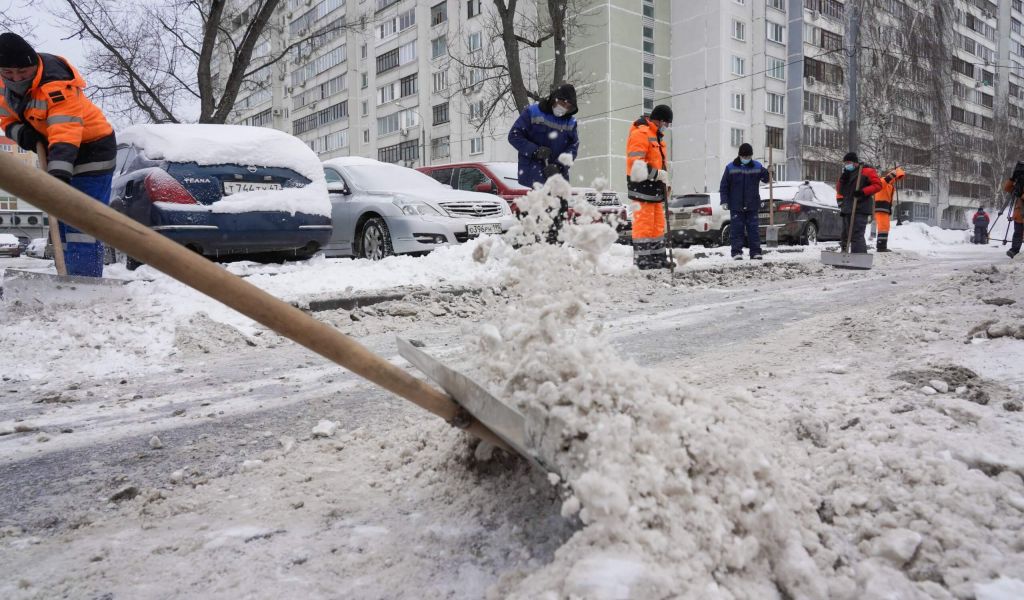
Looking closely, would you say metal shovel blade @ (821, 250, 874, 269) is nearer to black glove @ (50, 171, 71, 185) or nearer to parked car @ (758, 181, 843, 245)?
parked car @ (758, 181, 843, 245)

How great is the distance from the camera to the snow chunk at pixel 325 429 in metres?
2.39

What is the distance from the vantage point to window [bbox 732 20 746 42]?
38094 millimetres

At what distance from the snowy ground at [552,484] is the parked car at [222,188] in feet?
10.6

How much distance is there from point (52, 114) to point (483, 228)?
15.5 feet

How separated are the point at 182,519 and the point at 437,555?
75cm

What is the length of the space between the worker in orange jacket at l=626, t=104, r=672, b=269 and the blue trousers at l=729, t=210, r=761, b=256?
2154 millimetres

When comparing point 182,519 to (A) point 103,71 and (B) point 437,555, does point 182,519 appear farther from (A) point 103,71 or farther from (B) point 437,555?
(A) point 103,71

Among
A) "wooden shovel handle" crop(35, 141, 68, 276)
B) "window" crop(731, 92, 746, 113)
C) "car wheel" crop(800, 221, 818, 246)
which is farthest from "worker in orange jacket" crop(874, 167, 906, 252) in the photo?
"window" crop(731, 92, 746, 113)

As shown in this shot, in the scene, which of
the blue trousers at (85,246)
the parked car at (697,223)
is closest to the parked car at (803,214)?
the parked car at (697,223)

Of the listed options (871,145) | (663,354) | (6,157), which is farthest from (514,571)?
(871,145)

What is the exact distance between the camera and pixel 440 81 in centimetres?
4319

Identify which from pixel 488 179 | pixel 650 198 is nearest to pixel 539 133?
pixel 650 198

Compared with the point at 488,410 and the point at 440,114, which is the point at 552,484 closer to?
the point at 488,410

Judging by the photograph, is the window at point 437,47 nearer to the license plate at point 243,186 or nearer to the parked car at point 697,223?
the parked car at point 697,223
